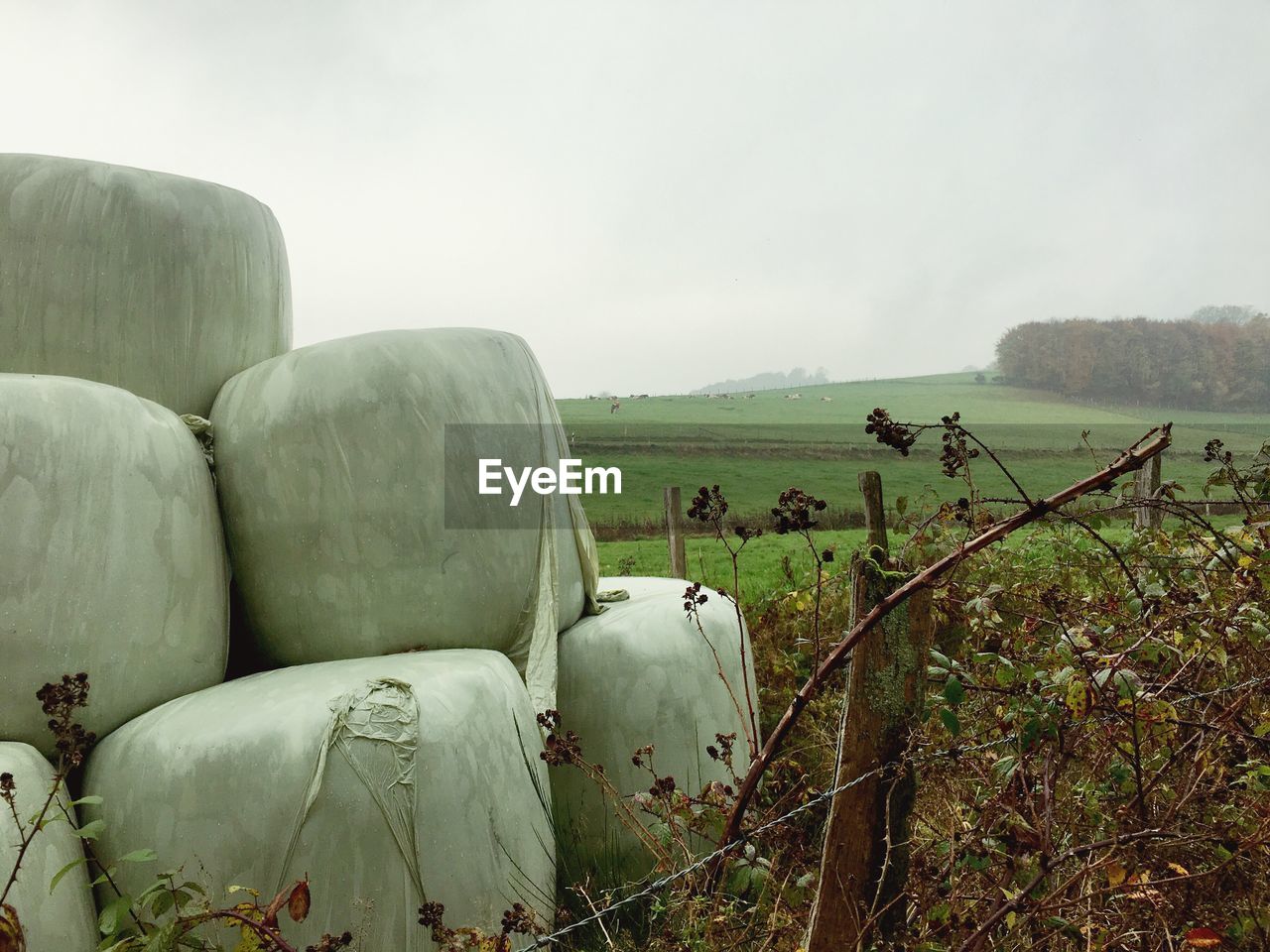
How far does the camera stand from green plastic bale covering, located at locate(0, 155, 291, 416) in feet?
9.60

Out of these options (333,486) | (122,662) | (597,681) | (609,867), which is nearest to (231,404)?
(333,486)

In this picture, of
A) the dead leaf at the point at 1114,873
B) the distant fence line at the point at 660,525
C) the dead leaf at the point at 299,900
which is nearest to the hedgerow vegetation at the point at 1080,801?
the dead leaf at the point at 1114,873

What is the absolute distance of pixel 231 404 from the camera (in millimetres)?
3029

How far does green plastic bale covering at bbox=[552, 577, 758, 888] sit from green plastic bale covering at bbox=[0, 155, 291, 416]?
5.38ft

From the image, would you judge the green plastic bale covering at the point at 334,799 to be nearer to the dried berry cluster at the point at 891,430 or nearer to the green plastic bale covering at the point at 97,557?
the green plastic bale covering at the point at 97,557

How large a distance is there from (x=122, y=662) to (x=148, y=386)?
1.01 m

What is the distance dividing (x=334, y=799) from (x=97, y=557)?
95 cm

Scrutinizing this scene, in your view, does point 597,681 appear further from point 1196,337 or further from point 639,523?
point 1196,337

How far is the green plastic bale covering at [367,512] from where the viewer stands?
286 cm

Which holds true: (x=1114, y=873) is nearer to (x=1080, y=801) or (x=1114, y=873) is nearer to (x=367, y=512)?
(x=1080, y=801)

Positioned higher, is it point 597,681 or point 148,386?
point 148,386

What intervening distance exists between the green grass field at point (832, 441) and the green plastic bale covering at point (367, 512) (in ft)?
51.1

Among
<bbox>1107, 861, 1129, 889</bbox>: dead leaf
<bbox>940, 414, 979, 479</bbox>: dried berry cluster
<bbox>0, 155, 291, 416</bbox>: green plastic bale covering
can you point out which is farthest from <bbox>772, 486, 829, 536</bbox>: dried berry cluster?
<bbox>0, 155, 291, 416</bbox>: green plastic bale covering

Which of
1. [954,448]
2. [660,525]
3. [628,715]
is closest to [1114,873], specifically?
[954,448]
